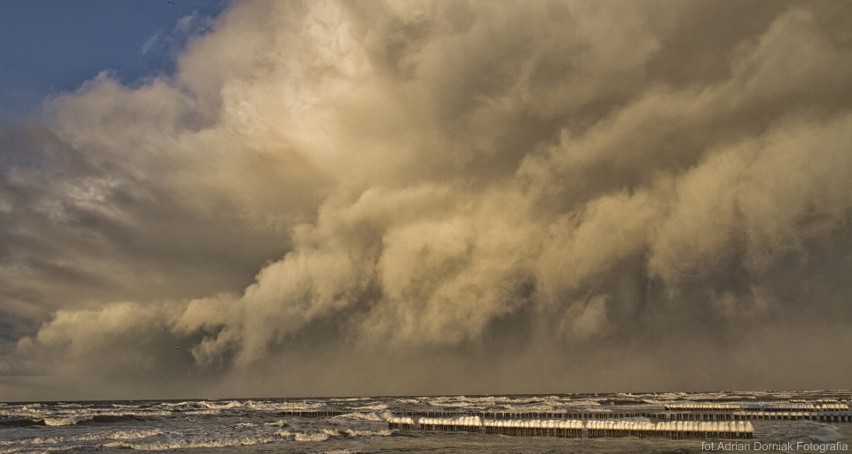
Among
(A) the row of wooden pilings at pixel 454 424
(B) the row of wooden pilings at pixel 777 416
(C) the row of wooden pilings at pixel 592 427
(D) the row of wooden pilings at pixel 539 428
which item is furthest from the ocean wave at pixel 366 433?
(B) the row of wooden pilings at pixel 777 416

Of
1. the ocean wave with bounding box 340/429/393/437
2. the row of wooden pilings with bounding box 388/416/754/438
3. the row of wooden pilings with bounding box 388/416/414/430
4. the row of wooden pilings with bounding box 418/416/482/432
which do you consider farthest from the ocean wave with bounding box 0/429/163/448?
the row of wooden pilings with bounding box 418/416/482/432

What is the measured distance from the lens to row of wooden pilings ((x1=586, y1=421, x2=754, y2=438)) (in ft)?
Result: 212

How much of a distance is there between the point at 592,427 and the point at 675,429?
8.83 m

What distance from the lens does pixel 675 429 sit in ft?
218

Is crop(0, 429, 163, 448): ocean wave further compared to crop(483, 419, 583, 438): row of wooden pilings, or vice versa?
crop(483, 419, 583, 438): row of wooden pilings

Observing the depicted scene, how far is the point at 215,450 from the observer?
64.4 metres

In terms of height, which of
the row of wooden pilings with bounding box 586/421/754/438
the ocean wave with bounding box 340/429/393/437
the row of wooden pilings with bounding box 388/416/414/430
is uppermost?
the row of wooden pilings with bounding box 586/421/754/438

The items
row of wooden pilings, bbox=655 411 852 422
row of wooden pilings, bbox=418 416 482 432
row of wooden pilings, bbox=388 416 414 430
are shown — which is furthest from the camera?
row of wooden pilings, bbox=655 411 852 422

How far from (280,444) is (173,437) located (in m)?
17.4

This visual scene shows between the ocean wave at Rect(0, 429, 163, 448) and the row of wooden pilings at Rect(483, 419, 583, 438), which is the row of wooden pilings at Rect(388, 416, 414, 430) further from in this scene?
the ocean wave at Rect(0, 429, 163, 448)

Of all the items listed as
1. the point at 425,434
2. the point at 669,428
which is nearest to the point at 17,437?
the point at 425,434

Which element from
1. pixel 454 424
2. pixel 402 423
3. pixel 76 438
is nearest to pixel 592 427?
pixel 454 424

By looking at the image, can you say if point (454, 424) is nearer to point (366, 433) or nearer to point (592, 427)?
point (366, 433)

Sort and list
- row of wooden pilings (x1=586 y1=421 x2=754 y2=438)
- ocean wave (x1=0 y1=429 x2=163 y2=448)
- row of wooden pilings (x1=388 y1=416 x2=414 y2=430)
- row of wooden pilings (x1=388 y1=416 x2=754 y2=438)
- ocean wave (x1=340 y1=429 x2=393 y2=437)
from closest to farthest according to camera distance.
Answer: row of wooden pilings (x1=586 y1=421 x2=754 y2=438), row of wooden pilings (x1=388 y1=416 x2=754 y2=438), ocean wave (x1=0 y1=429 x2=163 y2=448), ocean wave (x1=340 y1=429 x2=393 y2=437), row of wooden pilings (x1=388 y1=416 x2=414 y2=430)
